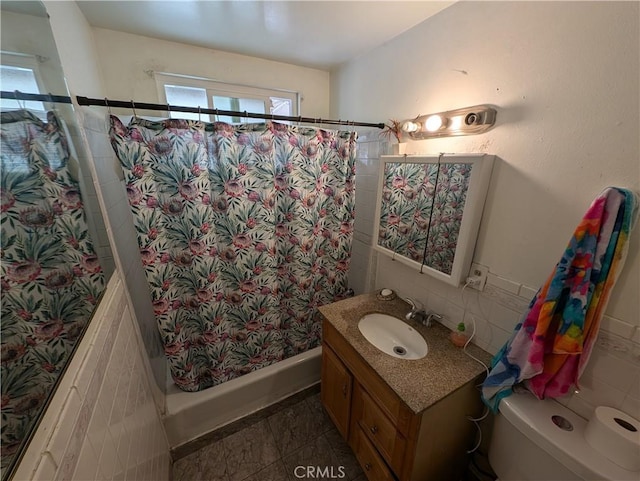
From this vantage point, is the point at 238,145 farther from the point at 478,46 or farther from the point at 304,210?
the point at 478,46

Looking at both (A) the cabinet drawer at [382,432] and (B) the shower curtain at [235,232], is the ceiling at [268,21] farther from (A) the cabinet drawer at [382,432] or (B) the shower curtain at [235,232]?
(A) the cabinet drawer at [382,432]

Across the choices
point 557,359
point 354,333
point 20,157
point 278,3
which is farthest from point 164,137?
point 557,359

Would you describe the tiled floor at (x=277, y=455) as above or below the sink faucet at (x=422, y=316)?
below

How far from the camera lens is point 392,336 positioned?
1.46 meters

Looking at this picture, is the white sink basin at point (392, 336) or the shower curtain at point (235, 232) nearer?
the shower curtain at point (235, 232)

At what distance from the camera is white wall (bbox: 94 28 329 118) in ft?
4.77

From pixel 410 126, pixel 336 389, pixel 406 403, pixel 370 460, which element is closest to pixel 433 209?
pixel 410 126

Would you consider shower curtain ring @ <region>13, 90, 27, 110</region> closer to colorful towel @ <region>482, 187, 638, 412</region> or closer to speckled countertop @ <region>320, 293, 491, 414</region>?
speckled countertop @ <region>320, 293, 491, 414</region>

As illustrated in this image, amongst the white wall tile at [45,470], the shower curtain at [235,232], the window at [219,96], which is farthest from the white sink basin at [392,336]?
the window at [219,96]

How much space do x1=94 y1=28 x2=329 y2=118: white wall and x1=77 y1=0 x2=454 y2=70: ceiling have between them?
53 millimetres

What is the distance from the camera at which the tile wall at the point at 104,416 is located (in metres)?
0.49

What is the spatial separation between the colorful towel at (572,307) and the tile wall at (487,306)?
77 millimetres

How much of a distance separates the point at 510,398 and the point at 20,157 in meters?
1.64

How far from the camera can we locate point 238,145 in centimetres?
133
